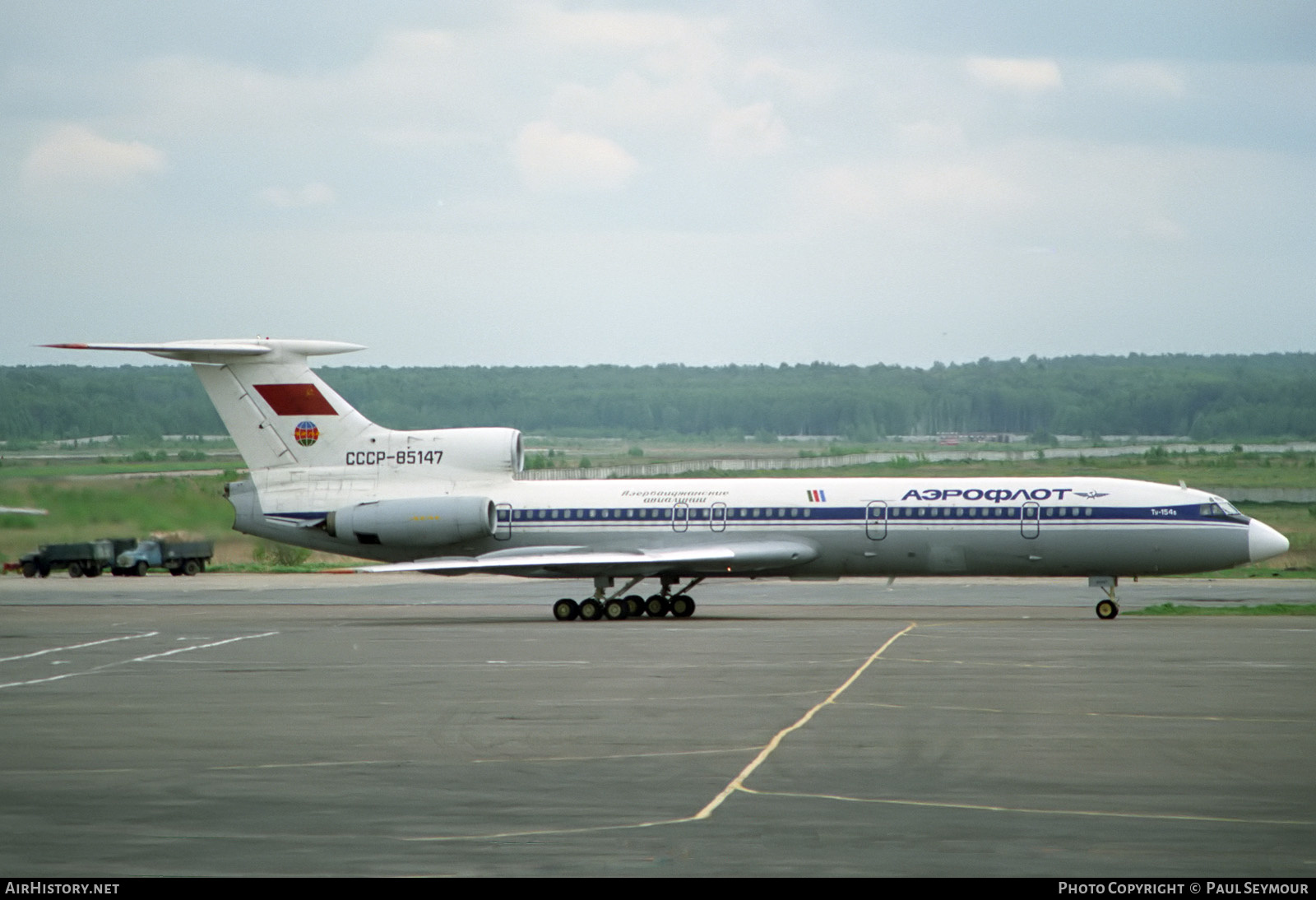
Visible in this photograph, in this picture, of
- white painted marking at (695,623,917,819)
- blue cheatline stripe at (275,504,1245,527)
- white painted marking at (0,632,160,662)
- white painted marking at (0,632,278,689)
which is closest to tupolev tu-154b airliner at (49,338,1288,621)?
blue cheatline stripe at (275,504,1245,527)

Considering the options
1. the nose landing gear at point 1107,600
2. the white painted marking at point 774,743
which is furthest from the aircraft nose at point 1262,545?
the white painted marking at point 774,743

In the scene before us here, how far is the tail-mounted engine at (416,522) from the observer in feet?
118

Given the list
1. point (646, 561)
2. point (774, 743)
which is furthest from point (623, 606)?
point (774, 743)

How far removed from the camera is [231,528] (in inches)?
1571

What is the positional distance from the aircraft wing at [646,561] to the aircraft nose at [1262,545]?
31.6 ft

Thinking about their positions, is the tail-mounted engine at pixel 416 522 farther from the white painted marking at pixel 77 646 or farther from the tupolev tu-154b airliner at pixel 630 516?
the white painted marking at pixel 77 646

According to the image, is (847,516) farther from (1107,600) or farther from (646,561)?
(1107,600)

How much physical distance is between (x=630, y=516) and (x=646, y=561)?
1543mm

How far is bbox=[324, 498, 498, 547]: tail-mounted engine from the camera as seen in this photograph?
118 ft

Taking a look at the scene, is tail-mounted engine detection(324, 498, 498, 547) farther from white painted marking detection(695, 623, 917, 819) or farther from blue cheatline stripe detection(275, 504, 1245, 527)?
white painted marking detection(695, 623, 917, 819)

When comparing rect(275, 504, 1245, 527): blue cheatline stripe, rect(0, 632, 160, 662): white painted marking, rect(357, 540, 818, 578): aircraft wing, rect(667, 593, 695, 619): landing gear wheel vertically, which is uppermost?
rect(275, 504, 1245, 527): blue cheatline stripe

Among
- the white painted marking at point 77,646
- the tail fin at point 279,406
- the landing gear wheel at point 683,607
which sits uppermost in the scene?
the tail fin at point 279,406

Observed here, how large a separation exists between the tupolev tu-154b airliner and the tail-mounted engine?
0.04 meters

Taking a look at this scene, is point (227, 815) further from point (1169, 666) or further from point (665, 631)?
point (665, 631)
